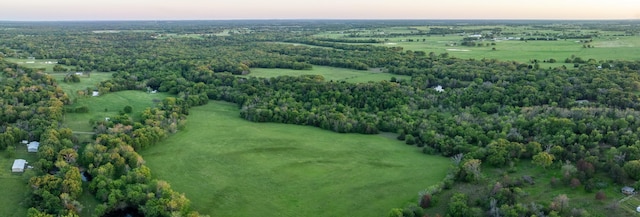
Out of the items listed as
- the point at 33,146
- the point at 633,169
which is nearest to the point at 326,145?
the point at 633,169

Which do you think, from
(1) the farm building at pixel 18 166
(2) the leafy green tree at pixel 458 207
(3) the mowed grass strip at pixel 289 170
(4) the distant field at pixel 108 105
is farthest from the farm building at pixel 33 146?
(2) the leafy green tree at pixel 458 207

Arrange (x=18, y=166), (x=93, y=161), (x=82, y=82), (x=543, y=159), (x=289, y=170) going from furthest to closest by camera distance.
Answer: (x=82, y=82), (x=289, y=170), (x=18, y=166), (x=93, y=161), (x=543, y=159)

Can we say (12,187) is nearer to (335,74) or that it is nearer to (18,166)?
(18,166)

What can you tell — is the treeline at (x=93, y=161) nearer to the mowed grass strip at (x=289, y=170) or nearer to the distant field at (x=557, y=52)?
the mowed grass strip at (x=289, y=170)

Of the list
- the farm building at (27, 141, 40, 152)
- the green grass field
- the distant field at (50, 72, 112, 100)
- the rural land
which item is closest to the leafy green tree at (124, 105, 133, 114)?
the rural land

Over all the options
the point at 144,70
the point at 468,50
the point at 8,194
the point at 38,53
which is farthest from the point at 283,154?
the point at 38,53
